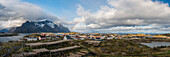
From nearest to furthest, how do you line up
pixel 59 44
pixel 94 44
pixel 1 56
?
pixel 1 56, pixel 59 44, pixel 94 44

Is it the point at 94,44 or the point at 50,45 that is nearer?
the point at 50,45

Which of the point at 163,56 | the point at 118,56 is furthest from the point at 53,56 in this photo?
the point at 163,56

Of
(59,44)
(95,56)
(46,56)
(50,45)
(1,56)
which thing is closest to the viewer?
(1,56)

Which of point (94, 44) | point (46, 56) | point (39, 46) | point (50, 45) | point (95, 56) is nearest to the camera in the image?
point (46, 56)

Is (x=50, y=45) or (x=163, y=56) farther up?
(x=50, y=45)

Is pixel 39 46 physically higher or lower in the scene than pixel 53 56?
higher

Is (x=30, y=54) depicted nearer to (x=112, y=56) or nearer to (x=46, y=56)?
(x=46, y=56)

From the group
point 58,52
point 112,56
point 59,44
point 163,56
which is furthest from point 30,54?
point 163,56

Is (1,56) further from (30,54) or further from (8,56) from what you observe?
(30,54)

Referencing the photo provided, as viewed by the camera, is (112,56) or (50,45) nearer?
(112,56)
